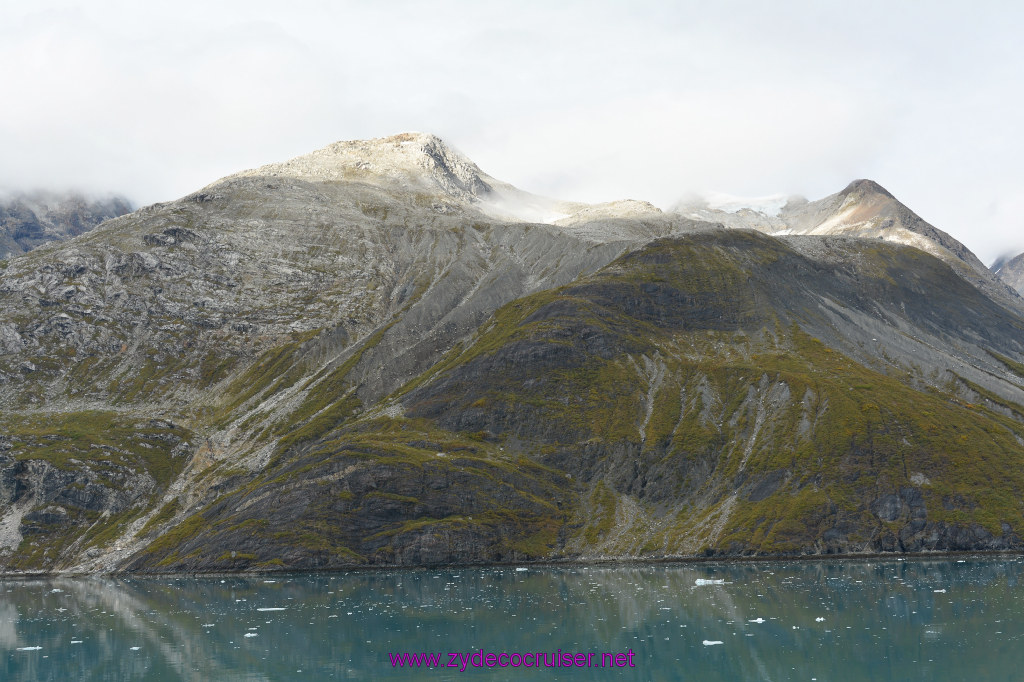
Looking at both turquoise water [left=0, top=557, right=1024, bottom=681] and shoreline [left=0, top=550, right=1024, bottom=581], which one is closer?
turquoise water [left=0, top=557, right=1024, bottom=681]

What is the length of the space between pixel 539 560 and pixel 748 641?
87.4 m

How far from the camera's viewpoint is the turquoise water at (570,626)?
61.9m

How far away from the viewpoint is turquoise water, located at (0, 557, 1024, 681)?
61.9 meters

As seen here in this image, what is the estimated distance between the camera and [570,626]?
3142 inches

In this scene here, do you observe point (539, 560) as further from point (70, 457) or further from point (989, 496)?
point (70, 457)

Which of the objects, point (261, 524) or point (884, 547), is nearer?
point (884, 547)

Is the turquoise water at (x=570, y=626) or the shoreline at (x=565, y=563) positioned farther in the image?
the shoreline at (x=565, y=563)

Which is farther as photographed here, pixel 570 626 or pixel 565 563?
pixel 565 563

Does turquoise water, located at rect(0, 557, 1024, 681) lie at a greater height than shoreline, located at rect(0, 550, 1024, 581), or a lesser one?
greater

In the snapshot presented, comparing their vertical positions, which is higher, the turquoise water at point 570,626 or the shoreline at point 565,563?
the turquoise water at point 570,626

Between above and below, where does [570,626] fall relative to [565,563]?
above

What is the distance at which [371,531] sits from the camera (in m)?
158

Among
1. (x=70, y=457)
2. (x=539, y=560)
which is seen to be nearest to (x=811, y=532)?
(x=539, y=560)

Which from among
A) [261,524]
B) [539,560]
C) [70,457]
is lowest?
[539,560]
